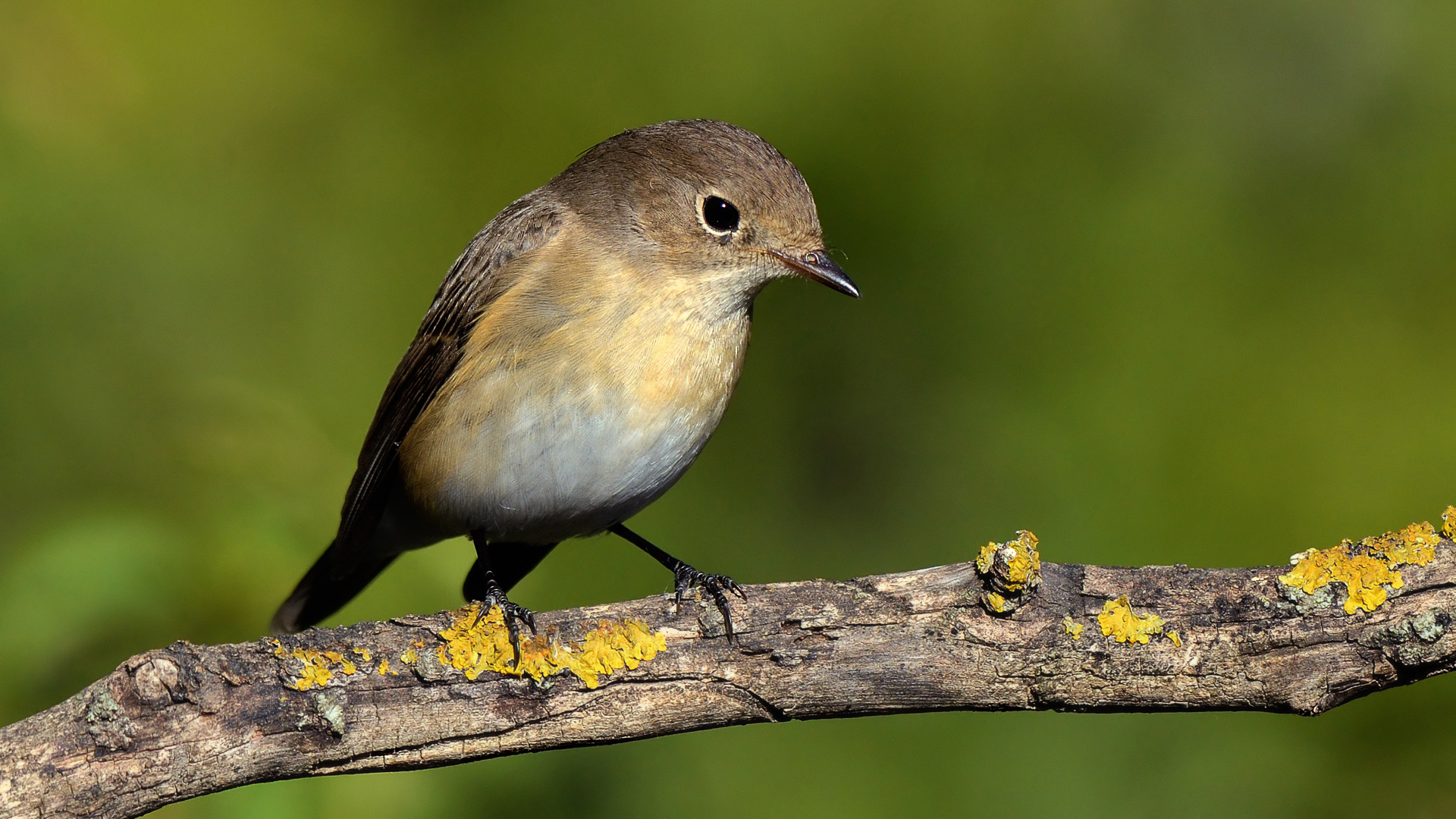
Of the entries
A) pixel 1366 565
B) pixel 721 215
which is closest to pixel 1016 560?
pixel 1366 565

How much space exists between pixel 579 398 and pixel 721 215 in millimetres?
791


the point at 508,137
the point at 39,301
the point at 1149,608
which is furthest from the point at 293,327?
the point at 1149,608

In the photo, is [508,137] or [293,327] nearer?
[293,327]

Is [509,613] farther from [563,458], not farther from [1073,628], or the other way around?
[1073,628]

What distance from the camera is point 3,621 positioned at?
317 centimetres

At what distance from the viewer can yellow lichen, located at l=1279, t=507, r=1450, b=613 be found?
288 cm

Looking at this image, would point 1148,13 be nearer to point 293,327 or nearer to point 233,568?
point 293,327

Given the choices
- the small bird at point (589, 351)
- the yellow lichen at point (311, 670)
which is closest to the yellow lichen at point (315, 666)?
the yellow lichen at point (311, 670)

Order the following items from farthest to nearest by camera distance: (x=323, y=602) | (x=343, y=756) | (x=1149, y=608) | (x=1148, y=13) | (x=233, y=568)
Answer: (x=1148, y=13), (x=323, y=602), (x=233, y=568), (x=1149, y=608), (x=343, y=756)

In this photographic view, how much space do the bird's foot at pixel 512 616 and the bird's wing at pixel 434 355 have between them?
943 millimetres

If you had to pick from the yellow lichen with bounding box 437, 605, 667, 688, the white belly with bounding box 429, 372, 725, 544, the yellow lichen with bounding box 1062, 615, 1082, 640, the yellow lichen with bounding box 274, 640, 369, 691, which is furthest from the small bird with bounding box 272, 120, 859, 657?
the yellow lichen with bounding box 1062, 615, 1082, 640

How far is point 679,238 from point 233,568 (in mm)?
1742

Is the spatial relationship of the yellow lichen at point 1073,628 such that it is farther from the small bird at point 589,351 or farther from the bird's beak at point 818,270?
→ the bird's beak at point 818,270

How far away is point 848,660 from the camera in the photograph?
9.91 ft
